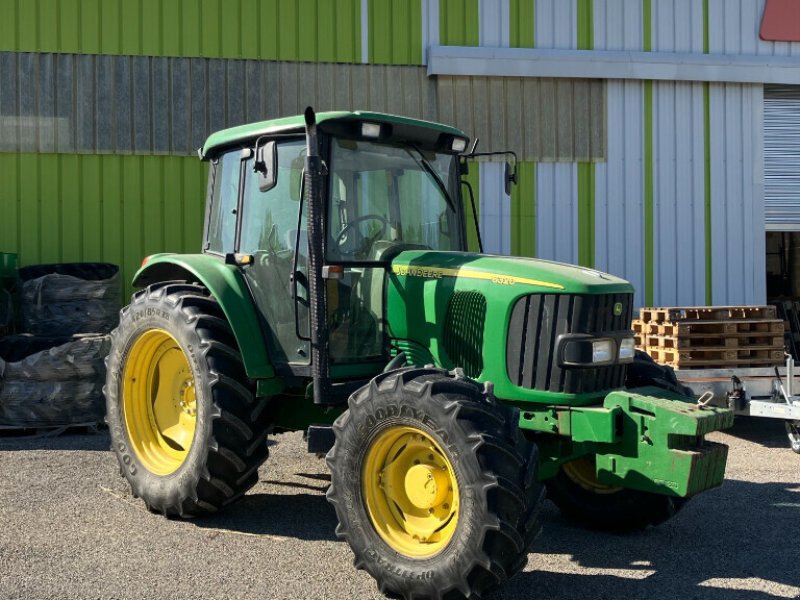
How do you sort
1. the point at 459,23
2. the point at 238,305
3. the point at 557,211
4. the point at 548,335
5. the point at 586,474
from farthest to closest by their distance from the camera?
the point at 557,211, the point at 459,23, the point at 586,474, the point at 238,305, the point at 548,335

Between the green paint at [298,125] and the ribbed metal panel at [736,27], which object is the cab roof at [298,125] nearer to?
the green paint at [298,125]

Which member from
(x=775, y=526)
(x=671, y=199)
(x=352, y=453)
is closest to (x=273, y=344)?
(x=352, y=453)

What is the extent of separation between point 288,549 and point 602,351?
2216 millimetres

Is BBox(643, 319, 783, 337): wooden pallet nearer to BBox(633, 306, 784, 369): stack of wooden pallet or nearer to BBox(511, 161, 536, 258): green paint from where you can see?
BBox(633, 306, 784, 369): stack of wooden pallet

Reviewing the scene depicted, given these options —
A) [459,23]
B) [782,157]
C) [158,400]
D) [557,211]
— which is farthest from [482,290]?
[782,157]

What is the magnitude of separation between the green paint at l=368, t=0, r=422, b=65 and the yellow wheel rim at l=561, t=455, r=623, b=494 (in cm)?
774

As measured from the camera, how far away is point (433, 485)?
16.2 ft

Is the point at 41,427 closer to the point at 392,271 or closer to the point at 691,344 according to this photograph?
the point at 392,271

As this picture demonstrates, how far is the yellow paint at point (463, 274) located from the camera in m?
5.40

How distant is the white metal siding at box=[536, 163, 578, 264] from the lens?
13180 millimetres

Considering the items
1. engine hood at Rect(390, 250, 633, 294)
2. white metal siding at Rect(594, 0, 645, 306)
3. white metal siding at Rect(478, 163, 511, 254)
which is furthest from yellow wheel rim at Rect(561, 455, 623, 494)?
white metal siding at Rect(594, 0, 645, 306)

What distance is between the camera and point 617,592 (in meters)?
4.99

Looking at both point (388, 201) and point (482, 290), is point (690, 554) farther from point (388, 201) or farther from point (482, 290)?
point (388, 201)

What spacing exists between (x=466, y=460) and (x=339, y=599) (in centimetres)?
100
